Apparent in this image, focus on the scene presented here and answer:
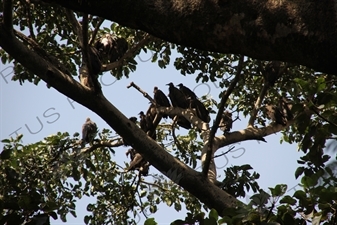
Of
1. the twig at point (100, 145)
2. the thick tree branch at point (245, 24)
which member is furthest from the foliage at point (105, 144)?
the thick tree branch at point (245, 24)

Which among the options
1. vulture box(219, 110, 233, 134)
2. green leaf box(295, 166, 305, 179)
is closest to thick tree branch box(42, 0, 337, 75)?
green leaf box(295, 166, 305, 179)

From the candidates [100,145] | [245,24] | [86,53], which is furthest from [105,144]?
[245,24]

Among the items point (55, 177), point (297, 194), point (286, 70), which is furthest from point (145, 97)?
point (297, 194)

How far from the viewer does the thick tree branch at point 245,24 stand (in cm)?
171

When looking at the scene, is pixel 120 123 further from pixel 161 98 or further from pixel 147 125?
pixel 161 98

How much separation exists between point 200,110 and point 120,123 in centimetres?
259

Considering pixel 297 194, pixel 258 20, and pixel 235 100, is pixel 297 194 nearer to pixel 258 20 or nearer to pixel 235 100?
pixel 258 20

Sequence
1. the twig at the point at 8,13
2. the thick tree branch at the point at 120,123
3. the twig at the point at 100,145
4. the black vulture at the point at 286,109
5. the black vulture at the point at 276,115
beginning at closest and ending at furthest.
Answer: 1. the twig at the point at 8,13
2. the thick tree branch at the point at 120,123
3. the twig at the point at 100,145
4. the black vulture at the point at 276,115
5. the black vulture at the point at 286,109

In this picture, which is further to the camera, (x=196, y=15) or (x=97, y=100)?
(x=97, y=100)

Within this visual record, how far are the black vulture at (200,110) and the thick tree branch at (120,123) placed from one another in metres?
2.22

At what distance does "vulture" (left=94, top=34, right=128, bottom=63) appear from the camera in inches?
270

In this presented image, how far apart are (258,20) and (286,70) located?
5.37m

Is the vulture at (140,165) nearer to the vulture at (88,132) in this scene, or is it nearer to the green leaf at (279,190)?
the vulture at (88,132)

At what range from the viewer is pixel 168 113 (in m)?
6.81
